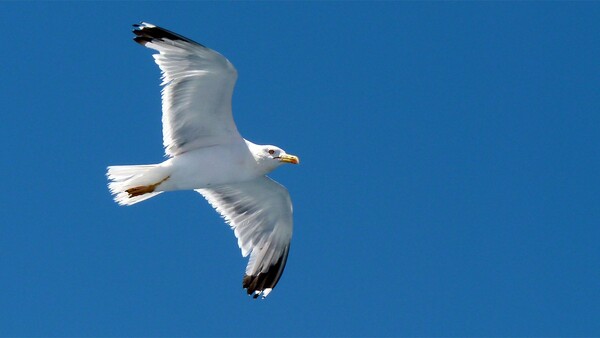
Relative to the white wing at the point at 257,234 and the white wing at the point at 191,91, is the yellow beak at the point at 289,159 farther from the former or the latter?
the white wing at the point at 257,234

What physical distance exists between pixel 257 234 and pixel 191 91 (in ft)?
7.75

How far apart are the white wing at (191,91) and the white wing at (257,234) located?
1.23m

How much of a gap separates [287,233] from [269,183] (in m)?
0.80

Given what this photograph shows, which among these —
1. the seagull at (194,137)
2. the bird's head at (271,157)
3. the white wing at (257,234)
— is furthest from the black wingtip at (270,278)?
the bird's head at (271,157)

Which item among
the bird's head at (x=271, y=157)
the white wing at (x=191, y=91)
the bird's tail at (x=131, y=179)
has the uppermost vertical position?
the white wing at (x=191, y=91)

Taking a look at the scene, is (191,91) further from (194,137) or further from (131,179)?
(131,179)

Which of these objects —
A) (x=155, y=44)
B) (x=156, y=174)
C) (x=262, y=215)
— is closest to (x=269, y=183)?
(x=262, y=215)

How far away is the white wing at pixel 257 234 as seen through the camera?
13336 millimetres

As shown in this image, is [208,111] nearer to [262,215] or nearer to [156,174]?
[156,174]

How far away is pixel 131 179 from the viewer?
39.4 feet

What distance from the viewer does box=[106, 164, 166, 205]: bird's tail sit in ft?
39.2

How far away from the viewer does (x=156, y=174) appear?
39.2ft

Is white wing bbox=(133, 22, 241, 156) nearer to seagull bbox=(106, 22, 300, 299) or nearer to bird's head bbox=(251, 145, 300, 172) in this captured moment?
seagull bbox=(106, 22, 300, 299)

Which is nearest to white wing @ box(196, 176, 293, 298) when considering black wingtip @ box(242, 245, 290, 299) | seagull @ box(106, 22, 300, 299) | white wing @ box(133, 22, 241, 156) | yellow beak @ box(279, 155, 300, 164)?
black wingtip @ box(242, 245, 290, 299)
